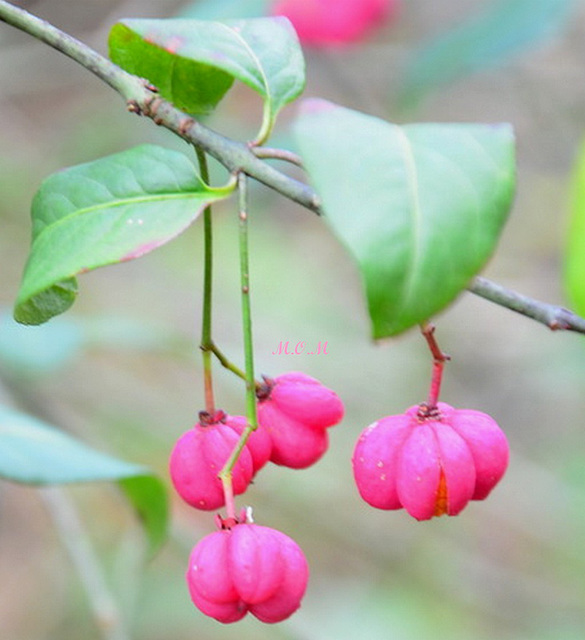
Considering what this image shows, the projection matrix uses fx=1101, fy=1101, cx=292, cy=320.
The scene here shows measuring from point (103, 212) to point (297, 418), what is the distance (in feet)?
0.80

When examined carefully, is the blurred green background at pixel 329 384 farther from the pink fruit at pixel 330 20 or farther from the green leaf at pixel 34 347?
the green leaf at pixel 34 347

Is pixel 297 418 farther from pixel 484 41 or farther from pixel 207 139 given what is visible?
pixel 484 41

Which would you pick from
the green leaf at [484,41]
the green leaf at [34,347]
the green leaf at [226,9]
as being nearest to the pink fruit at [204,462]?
the green leaf at [34,347]

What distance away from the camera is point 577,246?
69 centimetres

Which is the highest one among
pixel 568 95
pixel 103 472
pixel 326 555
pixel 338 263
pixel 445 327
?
pixel 103 472

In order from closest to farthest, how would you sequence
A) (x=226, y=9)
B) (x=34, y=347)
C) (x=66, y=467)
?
(x=66, y=467), (x=34, y=347), (x=226, y=9)

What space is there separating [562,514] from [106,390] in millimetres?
1347

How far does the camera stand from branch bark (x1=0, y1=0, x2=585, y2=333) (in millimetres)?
764

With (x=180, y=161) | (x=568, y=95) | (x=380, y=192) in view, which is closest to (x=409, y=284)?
(x=380, y=192)

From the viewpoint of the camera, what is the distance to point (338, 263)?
14.0ft

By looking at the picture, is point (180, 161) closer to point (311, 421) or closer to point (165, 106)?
point (165, 106)

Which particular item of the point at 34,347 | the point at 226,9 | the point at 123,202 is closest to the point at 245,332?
the point at 123,202

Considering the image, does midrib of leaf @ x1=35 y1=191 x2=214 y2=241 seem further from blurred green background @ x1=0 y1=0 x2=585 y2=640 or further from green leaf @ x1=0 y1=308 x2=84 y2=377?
blurred green background @ x1=0 y1=0 x2=585 y2=640

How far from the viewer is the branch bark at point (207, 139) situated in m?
0.76
